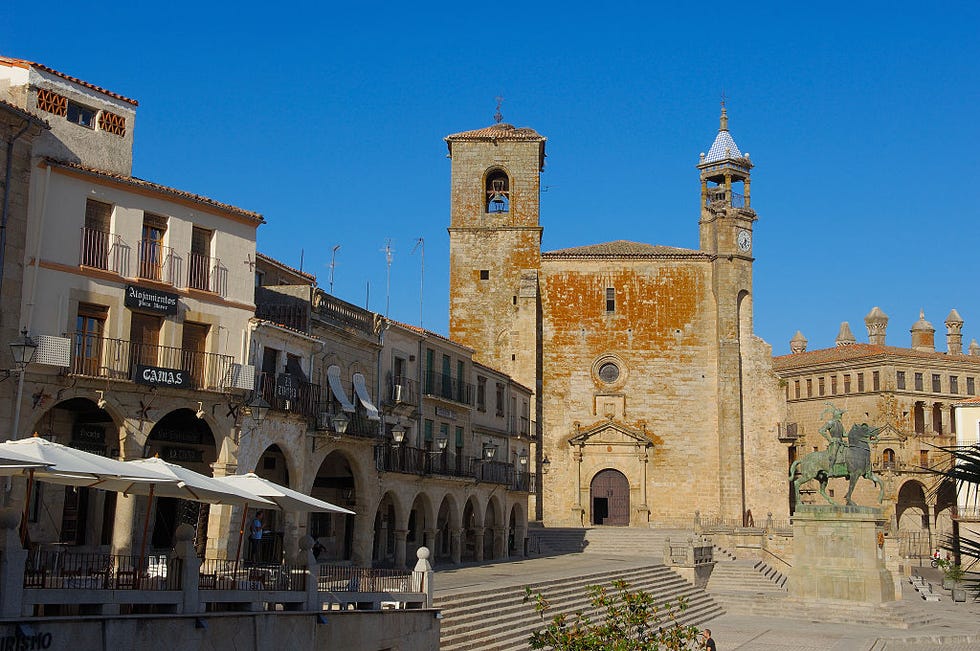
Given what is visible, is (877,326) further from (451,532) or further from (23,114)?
(23,114)

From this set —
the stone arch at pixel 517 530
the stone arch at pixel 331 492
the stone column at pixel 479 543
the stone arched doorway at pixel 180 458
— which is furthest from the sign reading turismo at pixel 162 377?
the stone arch at pixel 517 530

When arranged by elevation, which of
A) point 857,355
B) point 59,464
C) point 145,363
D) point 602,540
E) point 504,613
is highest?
point 857,355

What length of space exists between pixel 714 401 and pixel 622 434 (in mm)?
5024

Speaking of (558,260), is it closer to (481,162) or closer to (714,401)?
(481,162)

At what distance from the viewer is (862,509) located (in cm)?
3400

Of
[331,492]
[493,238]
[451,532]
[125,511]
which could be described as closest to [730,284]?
[493,238]

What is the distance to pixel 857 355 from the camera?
72812mm

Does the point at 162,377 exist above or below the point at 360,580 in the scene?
above

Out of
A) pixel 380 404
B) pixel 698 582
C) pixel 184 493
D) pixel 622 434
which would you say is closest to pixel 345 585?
pixel 184 493

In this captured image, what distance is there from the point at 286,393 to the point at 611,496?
110ft

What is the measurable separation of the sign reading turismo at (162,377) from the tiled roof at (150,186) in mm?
3908

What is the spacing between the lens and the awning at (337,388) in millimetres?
29625

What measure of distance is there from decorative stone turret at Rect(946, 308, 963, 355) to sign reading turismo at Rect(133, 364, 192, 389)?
69.3 m

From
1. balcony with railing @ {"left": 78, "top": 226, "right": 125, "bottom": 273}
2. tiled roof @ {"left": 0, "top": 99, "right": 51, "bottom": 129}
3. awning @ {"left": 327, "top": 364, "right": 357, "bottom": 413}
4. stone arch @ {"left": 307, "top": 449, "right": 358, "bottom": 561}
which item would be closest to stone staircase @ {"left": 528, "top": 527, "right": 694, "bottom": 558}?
stone arch @ {"left": 307, "top": 449, "right": 358, "bottom": 561}
